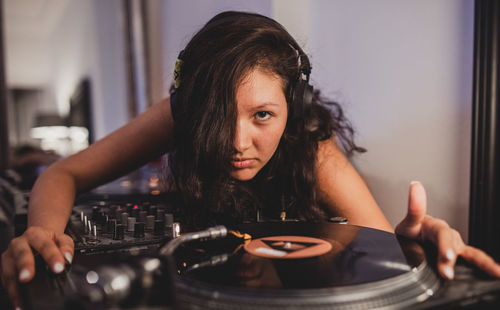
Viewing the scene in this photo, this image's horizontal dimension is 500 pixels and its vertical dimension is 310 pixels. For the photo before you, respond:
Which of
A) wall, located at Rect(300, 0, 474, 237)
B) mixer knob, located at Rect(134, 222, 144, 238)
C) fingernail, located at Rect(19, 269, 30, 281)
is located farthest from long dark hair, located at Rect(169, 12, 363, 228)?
fingernail, located at Rect(19, 269, 30, 281)

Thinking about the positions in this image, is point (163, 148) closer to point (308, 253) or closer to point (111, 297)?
point (308, 253)

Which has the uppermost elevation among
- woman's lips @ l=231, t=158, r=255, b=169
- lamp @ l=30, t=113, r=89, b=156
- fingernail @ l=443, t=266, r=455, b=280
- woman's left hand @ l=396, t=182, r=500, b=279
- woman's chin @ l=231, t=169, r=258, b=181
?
woman's lips @ l=231, t=158, r=255, b=169

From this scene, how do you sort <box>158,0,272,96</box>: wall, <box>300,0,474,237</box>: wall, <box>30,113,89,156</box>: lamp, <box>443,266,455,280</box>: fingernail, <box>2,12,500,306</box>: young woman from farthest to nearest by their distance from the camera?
<box>30,113,89,156</box>: lamp
<box>158,0,272,96</box>: wall
<box>300,0,474,237</box>: wall
<box>2,12,500,306</box>: young woman
<box>443,266,455,280</box>: fingernail

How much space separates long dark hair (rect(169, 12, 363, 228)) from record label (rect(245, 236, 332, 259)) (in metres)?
0.22

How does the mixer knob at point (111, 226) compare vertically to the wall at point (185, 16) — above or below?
below

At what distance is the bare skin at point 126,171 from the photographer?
1.80 ft

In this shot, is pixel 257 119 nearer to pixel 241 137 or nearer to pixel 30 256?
pixel 241 137

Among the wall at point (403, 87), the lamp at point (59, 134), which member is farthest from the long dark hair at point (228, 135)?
the lamp at point (59, 134)

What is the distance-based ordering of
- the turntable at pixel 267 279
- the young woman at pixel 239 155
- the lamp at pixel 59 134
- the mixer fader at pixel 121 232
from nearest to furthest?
the turntable at pixel 267 279, the mixer fader at pixel 121 232, the young woman at pixel 239 155, the lamp at pixel 59 134

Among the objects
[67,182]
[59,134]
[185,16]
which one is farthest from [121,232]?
[59,134]

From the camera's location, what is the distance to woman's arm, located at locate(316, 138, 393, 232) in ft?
3.28

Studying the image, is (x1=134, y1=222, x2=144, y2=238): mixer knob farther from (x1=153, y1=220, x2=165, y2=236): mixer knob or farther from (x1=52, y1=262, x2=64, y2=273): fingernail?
(x1=52, y1=262, x2=64, y2=273): fingernail

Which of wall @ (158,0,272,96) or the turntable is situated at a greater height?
wall @ (158,0,272,96)

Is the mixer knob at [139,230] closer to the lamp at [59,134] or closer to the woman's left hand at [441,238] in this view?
the woman's left hand at [441,238]
